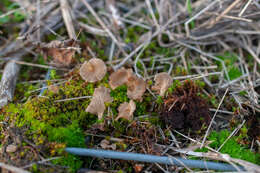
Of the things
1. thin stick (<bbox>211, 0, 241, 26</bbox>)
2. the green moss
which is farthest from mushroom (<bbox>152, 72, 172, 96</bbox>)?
thin stick (<bbox>211, 0, 241, 26</bbox>)

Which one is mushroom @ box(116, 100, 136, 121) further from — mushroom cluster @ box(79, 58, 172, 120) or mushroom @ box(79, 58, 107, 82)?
mushroom @ box(79, 58, 107, 82)

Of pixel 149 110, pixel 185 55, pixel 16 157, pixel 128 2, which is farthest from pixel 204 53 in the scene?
pixel 16 157

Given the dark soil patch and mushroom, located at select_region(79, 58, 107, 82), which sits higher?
mushroom, located at select_region(79, 58, 107, 82)

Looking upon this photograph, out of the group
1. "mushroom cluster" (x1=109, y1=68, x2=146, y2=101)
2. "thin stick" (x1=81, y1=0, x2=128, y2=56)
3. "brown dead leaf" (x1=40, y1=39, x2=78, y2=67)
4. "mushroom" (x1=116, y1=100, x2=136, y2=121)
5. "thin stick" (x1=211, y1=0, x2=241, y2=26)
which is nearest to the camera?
"mushroom" (x1=116, y1=100, x2=136, y2=121)

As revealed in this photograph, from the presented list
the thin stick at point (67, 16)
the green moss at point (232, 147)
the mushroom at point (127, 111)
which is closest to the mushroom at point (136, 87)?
the mushroom at point (127, 111)

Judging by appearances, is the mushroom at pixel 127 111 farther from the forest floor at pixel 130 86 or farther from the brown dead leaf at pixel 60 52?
the brown dead leaf at pixel 60 52
